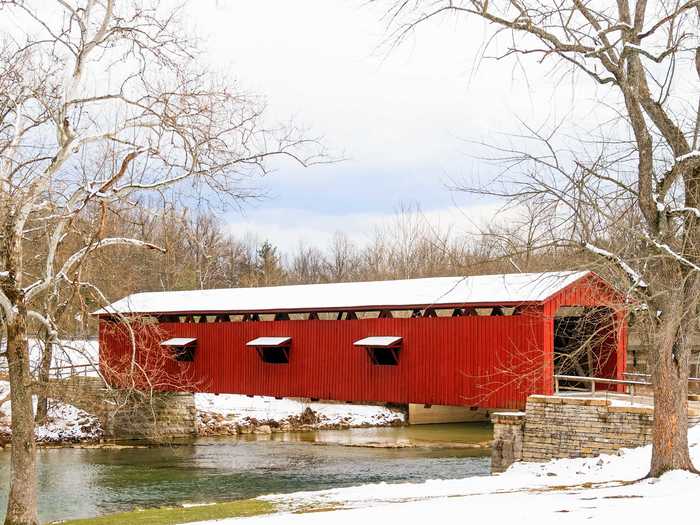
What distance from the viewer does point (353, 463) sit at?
22406 mm

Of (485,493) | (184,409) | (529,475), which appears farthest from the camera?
(184,409)

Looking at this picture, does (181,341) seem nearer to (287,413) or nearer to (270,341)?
(270,341)

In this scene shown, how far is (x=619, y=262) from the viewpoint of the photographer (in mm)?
9852

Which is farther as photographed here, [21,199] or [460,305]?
[460,305]

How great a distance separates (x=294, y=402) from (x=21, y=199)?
23.7 meters

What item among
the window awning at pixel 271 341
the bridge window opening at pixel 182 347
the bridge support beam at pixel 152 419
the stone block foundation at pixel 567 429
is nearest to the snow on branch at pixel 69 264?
the stone block foundation at pixel 567 429

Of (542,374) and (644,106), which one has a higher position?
(644,106)

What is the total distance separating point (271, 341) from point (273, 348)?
1.94 ft

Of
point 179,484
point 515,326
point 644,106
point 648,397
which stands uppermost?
point 644,106

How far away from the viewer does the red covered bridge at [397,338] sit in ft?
59.1

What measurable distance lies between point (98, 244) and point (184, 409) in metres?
19.1

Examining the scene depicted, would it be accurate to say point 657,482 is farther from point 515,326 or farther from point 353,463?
point 353,463

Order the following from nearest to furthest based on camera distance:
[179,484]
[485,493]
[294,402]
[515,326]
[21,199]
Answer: [21,199]
[485,493]
[515,326]
[179,484]
[294,402]

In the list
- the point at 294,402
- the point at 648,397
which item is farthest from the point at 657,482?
the point at 294,402
